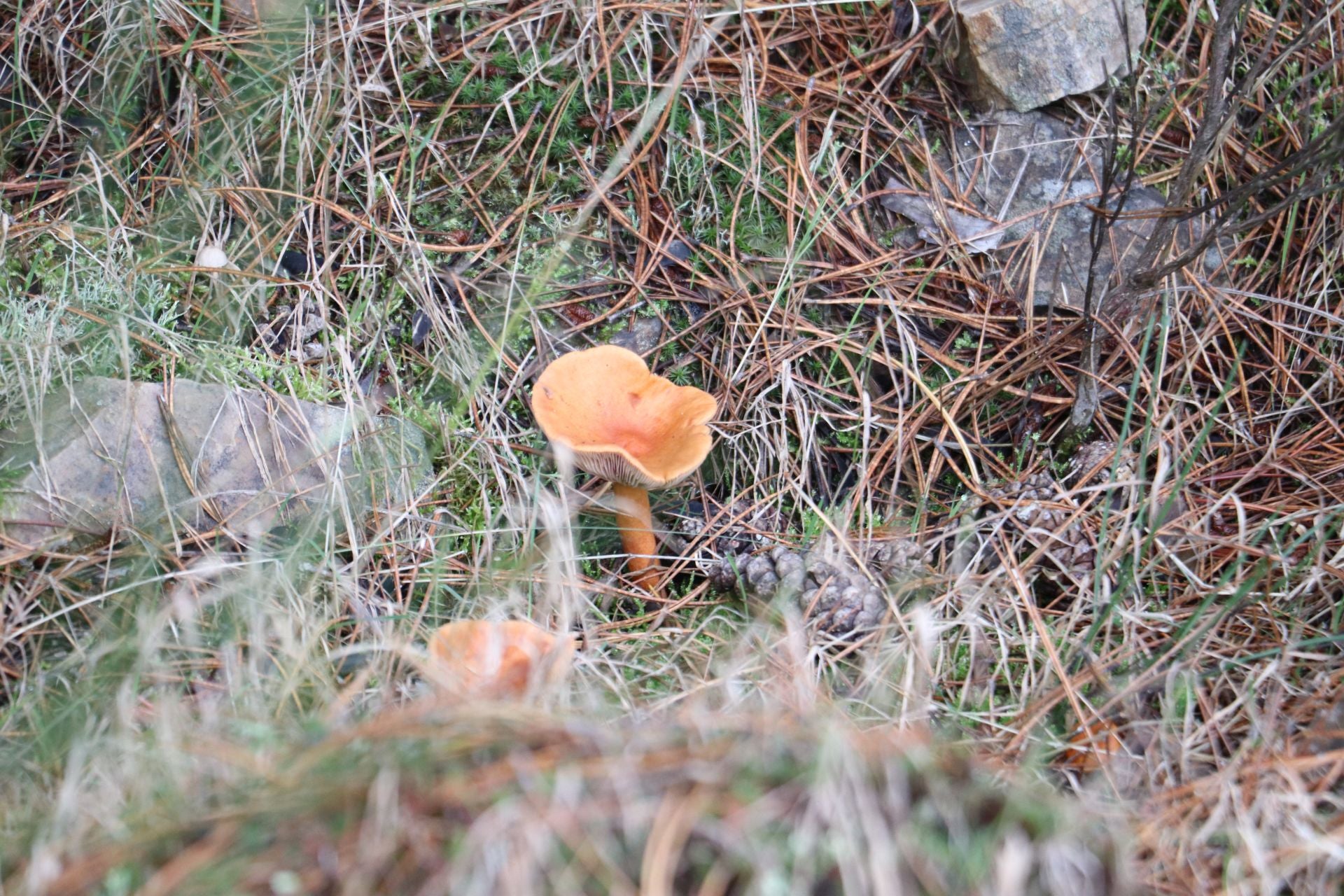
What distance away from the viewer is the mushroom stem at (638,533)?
8.38 feet

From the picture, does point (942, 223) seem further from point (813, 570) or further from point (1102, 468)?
point (813, 570)

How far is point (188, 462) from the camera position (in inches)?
97.1

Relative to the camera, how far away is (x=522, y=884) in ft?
A: 3.87

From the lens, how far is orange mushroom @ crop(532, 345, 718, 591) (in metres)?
2.33

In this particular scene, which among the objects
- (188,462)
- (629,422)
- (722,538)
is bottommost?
(722,538)

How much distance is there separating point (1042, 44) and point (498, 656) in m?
2.46

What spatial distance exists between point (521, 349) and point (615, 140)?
75 centimetres

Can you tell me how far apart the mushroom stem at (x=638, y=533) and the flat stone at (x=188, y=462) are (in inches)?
22.3

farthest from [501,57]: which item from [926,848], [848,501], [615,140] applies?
[926,848]

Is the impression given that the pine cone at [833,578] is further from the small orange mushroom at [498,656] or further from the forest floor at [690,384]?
the small orange mushroom at [498,656]

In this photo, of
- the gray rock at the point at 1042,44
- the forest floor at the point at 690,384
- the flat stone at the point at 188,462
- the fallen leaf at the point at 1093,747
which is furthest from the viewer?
the gray rock at the point at 1042,44

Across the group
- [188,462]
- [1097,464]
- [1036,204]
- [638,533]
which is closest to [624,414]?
[638,533]

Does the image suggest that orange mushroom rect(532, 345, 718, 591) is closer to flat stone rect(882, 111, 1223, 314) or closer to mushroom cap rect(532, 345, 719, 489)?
mushroom cap rect(532, 345, 719, 489)

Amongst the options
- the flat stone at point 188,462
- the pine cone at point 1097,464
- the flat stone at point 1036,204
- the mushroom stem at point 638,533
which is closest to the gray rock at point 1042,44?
the flat stone at point 1036,204
